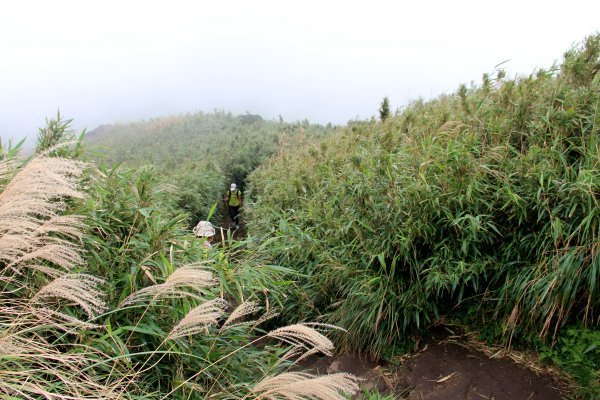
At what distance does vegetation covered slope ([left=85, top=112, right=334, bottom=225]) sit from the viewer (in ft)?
40.1

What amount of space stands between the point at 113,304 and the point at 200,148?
25.5 meters

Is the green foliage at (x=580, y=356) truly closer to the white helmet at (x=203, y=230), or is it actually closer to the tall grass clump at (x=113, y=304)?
the tall grass clump at (x=113, y=304)

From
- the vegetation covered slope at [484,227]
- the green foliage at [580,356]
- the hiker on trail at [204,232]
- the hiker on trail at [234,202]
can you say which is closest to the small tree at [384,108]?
the vegetation covered slope at [484,227]

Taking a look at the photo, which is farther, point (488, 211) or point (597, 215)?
point (488, 211)

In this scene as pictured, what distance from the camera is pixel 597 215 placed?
2736 millimetres

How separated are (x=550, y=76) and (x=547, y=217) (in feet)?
7.11

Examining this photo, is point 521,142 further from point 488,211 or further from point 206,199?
point 206,199

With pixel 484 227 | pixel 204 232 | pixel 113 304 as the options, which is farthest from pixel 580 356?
pixel 204 232

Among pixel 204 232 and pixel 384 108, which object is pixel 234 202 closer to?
pixel 384 108

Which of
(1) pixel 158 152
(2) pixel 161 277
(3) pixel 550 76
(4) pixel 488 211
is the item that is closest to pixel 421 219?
(4) pixel 488 211

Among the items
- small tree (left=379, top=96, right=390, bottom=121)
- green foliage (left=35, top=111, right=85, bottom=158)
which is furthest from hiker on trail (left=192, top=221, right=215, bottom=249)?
small tree (left=379, top=96, right=390, bottom=121)

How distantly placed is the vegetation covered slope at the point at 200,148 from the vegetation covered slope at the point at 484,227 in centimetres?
215

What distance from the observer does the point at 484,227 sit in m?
3.27

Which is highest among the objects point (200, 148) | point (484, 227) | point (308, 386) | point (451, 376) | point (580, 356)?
point (200, 148)
